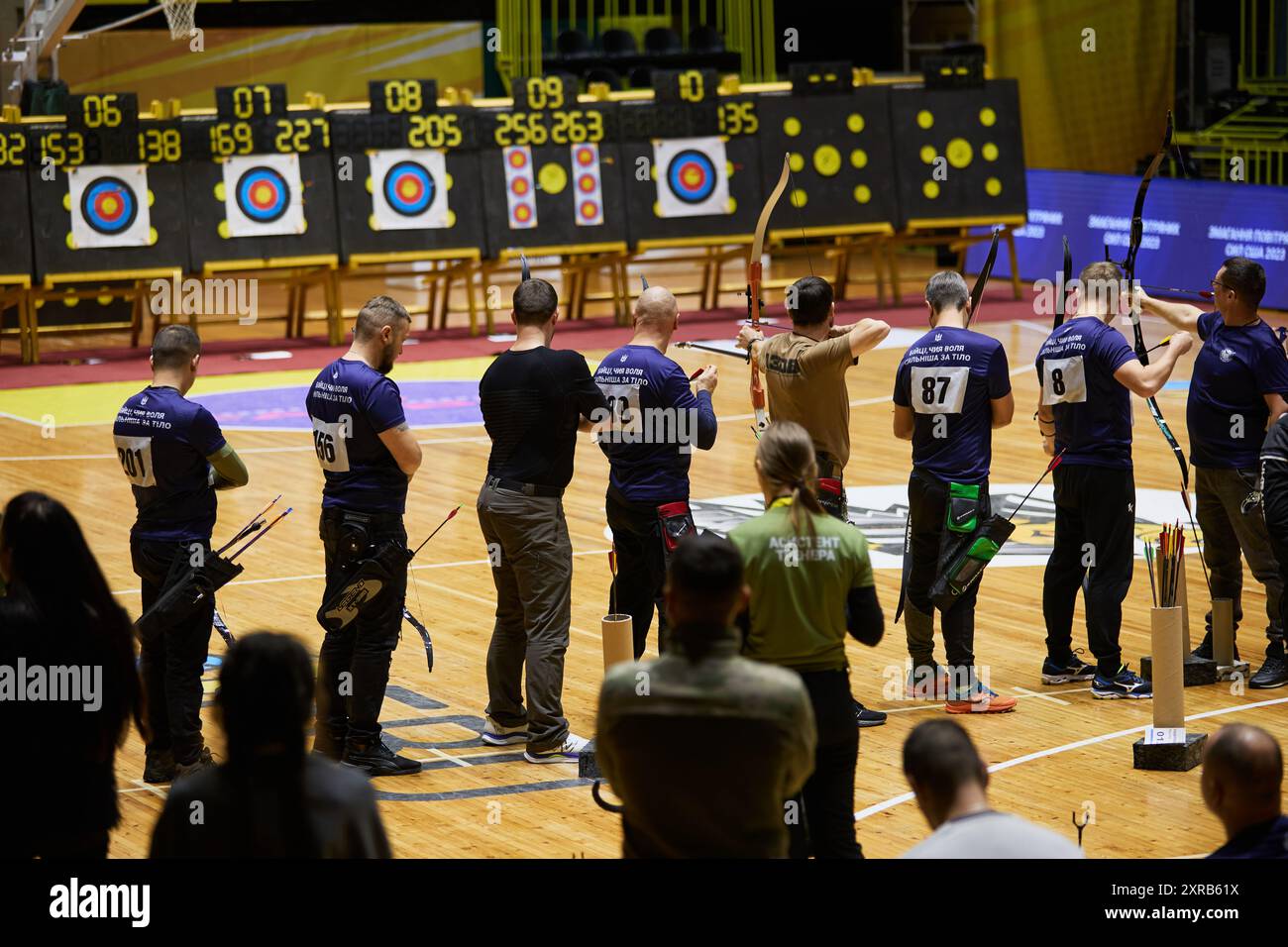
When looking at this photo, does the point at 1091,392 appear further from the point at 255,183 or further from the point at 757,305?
the point at 255,183

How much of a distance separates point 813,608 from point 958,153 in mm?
15734

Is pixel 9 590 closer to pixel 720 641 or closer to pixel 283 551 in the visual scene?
pixel 720 641

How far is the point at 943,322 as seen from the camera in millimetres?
7324

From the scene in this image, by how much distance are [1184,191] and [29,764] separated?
17.0 m

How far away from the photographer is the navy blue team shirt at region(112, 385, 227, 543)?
6480 millimetres

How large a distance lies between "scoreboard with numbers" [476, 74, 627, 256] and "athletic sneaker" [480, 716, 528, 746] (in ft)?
37.8

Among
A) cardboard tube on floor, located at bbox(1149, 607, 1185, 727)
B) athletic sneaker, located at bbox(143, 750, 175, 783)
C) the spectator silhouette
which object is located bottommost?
athletic sneaker, located at bbox(143, 750, 175, 783)

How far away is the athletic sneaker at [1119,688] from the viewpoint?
7496 millimetres

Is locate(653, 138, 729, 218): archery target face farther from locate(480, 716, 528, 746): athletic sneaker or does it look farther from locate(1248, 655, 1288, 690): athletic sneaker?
locate(480, 716, 528, 746): athletic sneaker

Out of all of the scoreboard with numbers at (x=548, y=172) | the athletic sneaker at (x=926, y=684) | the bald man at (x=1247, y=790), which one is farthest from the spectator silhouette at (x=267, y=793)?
the scoreboard with numbers at (x=548, y=172)

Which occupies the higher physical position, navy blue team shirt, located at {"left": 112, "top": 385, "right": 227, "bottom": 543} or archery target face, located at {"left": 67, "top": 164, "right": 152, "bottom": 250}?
archery target face, located at {"left": 67, "top": 164, "right": 152, "bottom": 250}

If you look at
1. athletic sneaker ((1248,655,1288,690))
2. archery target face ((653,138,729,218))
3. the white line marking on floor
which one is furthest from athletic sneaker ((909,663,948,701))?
archery target face ((653,138,729,218))
